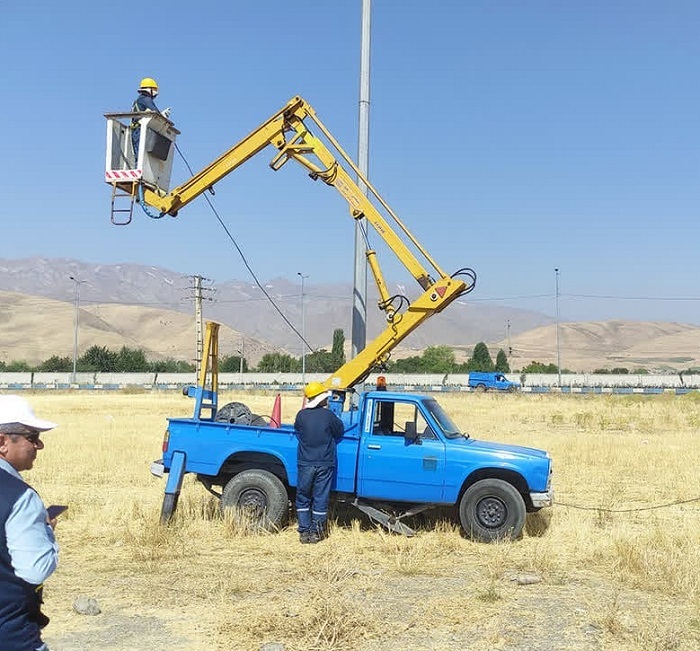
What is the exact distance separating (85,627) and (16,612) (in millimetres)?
3740

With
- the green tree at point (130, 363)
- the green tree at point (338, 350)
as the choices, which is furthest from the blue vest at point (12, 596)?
the green tree at point (130, 363)

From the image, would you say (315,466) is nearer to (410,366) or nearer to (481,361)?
(410,366)

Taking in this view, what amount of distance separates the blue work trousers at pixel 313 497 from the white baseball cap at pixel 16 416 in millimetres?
6788

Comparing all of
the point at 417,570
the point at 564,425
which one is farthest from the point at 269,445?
the point at 564,425

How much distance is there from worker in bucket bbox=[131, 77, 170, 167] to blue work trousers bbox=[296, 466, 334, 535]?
5.37 m

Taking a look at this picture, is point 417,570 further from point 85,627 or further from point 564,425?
point 564,425

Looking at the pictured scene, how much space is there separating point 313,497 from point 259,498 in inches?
33.0

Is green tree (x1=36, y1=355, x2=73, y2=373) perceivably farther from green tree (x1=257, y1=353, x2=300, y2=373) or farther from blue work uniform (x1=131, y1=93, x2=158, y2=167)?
blue work uniform (x1=131, y1=93, x2=158, y2=167)

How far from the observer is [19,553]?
3.20 m

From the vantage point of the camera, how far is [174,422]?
11.0 m

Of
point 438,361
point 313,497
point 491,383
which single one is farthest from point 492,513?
point 438,361

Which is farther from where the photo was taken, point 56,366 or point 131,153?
point 56,366

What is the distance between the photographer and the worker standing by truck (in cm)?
1005

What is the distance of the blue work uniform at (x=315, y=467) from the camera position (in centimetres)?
1006
